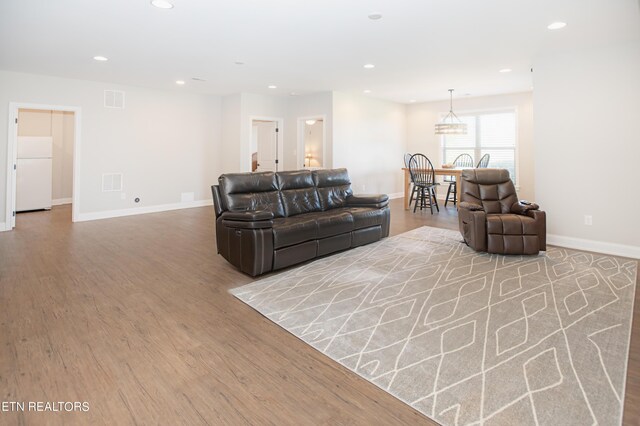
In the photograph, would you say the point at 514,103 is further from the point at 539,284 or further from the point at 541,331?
the point at 541,331

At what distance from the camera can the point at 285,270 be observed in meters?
3.86

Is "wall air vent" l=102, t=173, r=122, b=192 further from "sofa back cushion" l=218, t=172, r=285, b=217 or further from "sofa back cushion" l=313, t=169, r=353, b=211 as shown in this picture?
"sofa back cushion" l=313, t=169, r=353, b=211

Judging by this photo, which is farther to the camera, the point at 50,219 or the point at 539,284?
the point at 50,219

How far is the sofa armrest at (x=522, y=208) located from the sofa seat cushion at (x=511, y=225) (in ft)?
0.59

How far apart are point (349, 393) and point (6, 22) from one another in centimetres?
484

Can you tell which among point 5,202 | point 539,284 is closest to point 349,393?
point 539,284

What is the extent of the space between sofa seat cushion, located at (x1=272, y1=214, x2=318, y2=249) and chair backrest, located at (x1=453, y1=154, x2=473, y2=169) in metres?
6.11

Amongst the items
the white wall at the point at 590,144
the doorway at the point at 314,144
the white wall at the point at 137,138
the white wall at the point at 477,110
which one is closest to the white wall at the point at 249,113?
the white wall at the point at 137,138

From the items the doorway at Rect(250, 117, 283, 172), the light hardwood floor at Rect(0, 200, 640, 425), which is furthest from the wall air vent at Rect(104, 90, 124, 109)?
the light hardwood floor at Rect(0, 200, 640, 425)

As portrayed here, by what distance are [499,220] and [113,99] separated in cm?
697

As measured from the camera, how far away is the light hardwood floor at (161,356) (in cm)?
173

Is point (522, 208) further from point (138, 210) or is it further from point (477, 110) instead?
point (138, 210)

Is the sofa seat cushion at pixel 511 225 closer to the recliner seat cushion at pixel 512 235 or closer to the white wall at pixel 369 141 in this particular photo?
the recliner seat cushion at pixel 512 235

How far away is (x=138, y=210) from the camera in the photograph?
750 cm
